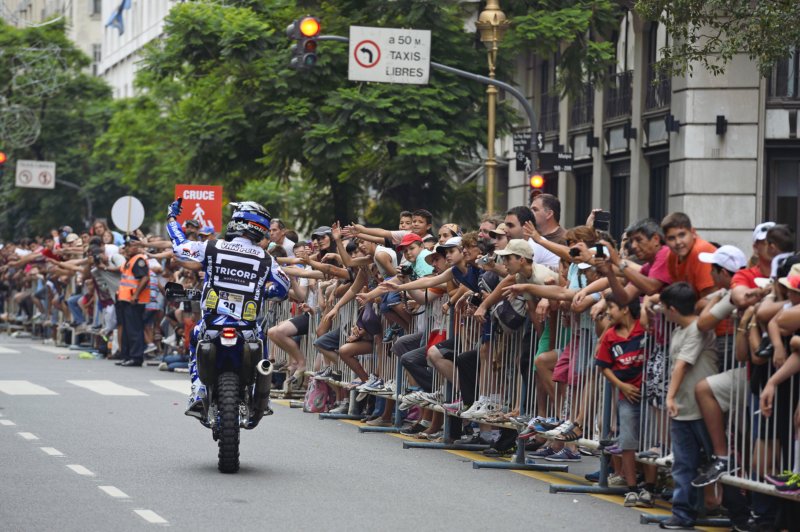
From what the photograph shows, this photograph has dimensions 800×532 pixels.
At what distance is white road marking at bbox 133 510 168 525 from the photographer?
976 centimetres

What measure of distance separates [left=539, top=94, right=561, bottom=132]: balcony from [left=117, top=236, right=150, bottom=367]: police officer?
1389cm

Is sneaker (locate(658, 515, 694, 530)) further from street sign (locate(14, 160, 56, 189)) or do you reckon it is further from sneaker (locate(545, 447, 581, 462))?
street sign (locate(14, 160, 56, 189))

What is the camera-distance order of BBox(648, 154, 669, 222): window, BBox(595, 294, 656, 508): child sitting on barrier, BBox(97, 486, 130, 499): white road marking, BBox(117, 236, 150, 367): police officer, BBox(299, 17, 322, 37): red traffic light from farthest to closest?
BBox(648, 154, 669, 222): window
BBox(117, 236, 150, 367): police officer
BBox(299, 17, 322, 37): red traffic light
BBox(595, 294, 656, 508): child sitting on barrier
BBox(97, 486, 130, 499): white road marking

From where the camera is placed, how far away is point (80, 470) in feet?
40.1

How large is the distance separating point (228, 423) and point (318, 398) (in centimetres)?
642

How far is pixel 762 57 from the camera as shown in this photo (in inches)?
741

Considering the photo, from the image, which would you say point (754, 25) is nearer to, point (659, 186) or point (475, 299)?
point (475, 299)

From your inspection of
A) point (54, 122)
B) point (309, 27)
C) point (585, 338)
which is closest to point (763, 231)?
point (585, 338)

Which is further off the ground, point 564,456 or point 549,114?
point 549,114

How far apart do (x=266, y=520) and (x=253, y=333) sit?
113 inches

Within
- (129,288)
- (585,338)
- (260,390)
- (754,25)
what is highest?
(754,25)

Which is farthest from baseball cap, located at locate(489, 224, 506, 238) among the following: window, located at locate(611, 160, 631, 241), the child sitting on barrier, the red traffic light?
window, located at locate(611, 160, 631, 241)

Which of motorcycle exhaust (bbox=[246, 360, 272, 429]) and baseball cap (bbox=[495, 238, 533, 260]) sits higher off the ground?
baseball cap (bbox=[495, 238, 533, 260])

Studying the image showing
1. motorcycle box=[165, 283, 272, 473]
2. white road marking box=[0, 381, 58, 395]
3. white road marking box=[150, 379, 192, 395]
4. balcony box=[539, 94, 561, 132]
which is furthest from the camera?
balcony box=[539, 94, 561, 132]
